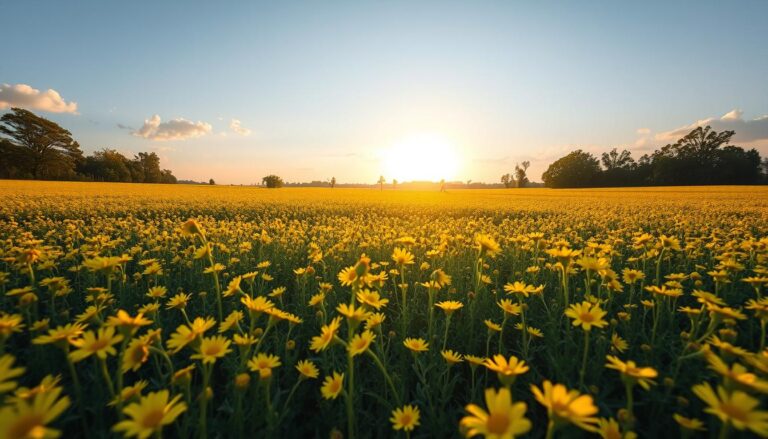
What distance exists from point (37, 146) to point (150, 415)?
79096mm

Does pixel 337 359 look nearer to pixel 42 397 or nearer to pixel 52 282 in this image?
pixel 42 397

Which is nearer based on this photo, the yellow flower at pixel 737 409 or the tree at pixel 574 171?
the yellow flower at pixel 737 409

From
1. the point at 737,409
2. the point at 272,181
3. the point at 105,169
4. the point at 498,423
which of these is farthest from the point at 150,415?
the point at 105,169

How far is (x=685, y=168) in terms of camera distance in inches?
2309

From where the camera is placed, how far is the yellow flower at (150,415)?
1097mm

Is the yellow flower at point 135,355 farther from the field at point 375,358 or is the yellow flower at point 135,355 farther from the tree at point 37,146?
the tree at point 37,146

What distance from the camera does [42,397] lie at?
1031 mm

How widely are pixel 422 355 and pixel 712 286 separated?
4.16m

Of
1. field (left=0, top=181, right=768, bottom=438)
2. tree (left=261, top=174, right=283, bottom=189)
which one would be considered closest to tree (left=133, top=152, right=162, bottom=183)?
tree (left=261, top=174, right=283, bottom=189)

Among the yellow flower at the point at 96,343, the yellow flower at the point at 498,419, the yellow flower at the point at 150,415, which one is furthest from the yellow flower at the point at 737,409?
the yellow flower at the point at 96,343

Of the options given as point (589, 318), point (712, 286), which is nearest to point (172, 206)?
point (589, 318)

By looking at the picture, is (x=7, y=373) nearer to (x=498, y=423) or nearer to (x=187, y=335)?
(x=187, y=335)

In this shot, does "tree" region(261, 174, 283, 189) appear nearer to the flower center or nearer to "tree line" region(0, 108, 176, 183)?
"tree line" region(0, 108, 176, 183)

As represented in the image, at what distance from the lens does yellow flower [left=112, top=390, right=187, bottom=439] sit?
3.60ft
